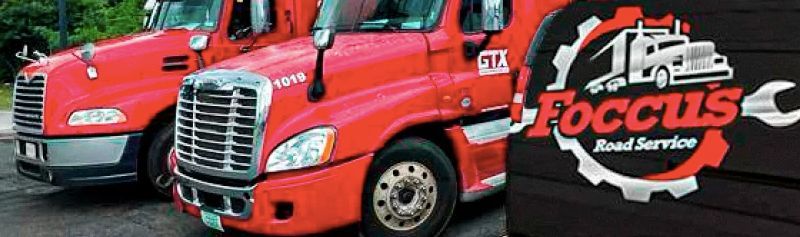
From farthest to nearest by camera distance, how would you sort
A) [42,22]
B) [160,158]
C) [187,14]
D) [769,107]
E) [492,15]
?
[42,22] < [187,14] < [160,158] < [492,15] < [769,107]

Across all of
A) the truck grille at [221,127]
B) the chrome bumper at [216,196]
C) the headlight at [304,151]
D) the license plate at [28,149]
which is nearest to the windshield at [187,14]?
the license plate at [28,149]

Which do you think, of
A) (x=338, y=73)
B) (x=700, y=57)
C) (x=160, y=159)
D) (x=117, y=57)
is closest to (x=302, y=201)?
(x=338, y=73)

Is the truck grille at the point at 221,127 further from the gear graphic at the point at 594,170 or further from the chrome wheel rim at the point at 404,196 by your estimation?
the gear graphic at the point at 594,170

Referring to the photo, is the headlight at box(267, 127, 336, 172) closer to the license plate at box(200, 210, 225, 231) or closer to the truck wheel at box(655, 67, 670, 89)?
the license plate at box(200, 210, 225, 231)

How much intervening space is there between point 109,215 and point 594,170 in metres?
5.30

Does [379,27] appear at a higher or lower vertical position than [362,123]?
higher

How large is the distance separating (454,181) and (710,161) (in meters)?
3.21

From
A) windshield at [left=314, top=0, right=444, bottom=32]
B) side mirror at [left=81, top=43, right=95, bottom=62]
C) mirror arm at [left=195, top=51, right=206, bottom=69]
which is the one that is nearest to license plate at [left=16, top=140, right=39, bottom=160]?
side mirror at [left=81, top=43, right=95, bottom=62]

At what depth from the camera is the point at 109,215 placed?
7.02 m

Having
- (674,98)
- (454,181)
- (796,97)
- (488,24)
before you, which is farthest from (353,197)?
(796,97)

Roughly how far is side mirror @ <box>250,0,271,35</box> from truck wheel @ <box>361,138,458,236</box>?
264cm

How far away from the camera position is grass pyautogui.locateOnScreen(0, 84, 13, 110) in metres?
15.8

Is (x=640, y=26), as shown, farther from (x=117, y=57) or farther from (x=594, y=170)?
(x=117, y=57)

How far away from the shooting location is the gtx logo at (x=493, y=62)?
596cm
